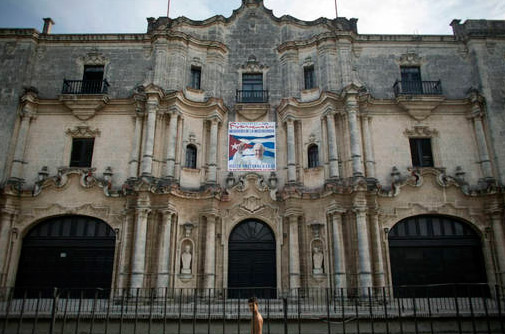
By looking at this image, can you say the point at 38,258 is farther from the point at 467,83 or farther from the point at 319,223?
the point at 467,83

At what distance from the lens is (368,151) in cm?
1980

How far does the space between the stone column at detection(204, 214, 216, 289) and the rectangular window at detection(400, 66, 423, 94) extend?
→ 12393 mm

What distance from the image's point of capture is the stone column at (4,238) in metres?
17.9

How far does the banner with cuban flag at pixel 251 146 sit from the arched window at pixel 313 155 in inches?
73.8

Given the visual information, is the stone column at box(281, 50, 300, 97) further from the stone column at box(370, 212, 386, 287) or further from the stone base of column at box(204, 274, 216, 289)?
the stone base of column at box(204, 274, 216, 289)

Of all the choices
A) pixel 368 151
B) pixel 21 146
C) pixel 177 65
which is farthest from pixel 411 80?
pixel 21 146

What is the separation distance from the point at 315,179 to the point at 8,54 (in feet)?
59.4

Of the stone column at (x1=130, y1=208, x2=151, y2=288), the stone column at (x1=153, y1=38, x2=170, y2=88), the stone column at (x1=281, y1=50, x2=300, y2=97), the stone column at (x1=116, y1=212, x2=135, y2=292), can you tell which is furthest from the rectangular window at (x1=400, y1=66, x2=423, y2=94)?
the stone column at (x1=116, y1=212, x2=135, y2=292)

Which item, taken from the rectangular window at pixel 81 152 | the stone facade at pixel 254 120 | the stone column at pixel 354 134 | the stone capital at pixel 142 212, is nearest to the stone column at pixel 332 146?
the stone facade at pixel 254 120

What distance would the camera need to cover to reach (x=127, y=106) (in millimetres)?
20938

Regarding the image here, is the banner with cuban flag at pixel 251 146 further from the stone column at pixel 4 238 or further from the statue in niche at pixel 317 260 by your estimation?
the stone column at pixel 4 238

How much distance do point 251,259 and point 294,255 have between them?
216 cm

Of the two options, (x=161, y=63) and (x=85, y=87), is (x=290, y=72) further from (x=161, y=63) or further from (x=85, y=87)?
(x=85, y=87)

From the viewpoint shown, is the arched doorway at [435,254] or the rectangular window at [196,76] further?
the rectangular window at [196,76]
